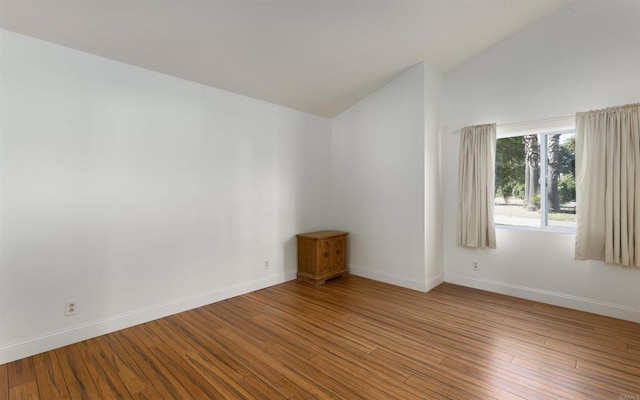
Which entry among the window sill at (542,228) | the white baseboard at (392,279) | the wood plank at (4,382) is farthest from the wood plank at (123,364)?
the window sill at (542,228)

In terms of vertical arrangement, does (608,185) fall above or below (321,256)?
above

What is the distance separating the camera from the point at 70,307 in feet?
8.38

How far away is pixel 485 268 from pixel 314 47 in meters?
3.44

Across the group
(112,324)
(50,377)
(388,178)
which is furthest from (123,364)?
(388,178)

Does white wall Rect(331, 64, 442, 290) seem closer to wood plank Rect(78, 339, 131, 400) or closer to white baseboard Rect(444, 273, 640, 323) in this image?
white baseboard Rect(444, 273, 640, 323)

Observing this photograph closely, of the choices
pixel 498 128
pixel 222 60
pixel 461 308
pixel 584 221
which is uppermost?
pixel 222 60

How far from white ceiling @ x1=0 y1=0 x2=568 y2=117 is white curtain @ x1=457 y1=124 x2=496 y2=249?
1.07m

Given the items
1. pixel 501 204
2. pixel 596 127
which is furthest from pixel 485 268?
pixel 596 127

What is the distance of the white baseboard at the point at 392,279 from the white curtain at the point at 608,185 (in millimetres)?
1671

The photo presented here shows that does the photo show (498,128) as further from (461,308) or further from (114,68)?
(114,68)

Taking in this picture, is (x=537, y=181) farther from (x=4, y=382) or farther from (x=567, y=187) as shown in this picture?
A: (x=4, y=382)

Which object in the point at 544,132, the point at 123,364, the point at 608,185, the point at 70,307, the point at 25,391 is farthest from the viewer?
the point at 544,132

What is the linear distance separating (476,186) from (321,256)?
2262 mm

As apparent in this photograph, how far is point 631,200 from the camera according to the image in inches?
115
